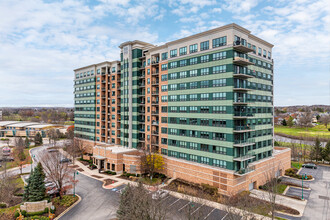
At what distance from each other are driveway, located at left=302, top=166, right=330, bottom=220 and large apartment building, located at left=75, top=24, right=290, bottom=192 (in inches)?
→ 324

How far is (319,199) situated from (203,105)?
27.7m

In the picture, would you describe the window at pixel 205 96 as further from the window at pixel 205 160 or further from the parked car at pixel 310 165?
the parked car at pixel 310 165

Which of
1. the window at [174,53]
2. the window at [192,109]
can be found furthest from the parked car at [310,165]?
the window at [174,53]

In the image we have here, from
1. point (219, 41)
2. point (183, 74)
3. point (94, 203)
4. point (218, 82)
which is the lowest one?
point (94, 203)

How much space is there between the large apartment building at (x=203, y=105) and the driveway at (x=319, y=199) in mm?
8235

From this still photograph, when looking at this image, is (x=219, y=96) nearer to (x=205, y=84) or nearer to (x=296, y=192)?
(x=205, y=84)

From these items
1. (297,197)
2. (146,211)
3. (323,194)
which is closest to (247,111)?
(297,197)

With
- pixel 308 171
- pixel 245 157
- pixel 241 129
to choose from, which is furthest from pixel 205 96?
pixel 308 171

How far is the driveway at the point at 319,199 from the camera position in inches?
1266

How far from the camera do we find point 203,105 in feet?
142

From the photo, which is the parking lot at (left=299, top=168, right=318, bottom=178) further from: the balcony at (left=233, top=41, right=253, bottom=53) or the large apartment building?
the balcony at (left=233, top=41, right=253, bottom=53)

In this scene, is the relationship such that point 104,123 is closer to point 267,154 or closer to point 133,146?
point 133,146

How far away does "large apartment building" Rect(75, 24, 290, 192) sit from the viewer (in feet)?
129

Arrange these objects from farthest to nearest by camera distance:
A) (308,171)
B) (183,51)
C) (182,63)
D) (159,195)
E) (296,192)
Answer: (308,171)
(182,63)
(183,51)
(296,192)
(159,195)
